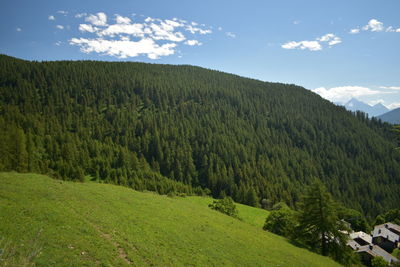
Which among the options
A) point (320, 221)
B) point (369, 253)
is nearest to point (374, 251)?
point (369, 253)

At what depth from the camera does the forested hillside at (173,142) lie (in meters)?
88.7

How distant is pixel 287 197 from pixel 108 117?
11896cm

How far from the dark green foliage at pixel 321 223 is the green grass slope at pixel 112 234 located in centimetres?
655

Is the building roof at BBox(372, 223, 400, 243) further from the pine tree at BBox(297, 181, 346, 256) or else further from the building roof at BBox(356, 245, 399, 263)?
the pine tree at BBox(297, 181, 346, 256)

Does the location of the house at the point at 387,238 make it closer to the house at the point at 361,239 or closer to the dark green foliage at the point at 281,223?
the house at the point at 361,239

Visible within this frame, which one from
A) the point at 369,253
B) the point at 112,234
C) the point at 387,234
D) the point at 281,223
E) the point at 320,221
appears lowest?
the point at 369,253

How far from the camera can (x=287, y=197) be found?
106938mm

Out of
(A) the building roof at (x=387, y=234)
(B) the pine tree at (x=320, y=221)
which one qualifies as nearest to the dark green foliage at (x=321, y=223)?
(B) the pine tree at (x=320, y=221)

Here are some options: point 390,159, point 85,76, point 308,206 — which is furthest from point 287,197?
point 85,76

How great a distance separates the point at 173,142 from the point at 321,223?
100053mm

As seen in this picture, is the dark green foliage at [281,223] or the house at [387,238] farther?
the house at [387,238]

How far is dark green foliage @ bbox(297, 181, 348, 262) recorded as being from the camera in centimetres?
3588

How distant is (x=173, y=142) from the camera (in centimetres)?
12862

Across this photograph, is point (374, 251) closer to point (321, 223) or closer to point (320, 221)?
point (321, 223)
